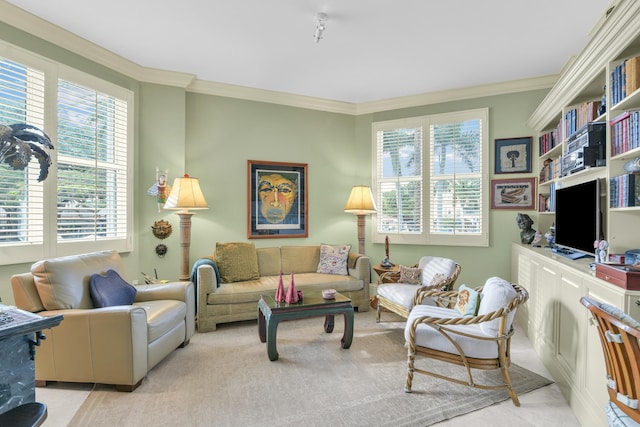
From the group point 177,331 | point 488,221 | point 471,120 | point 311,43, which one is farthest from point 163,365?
point 471,120

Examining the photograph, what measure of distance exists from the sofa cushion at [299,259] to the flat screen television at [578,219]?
287 cm

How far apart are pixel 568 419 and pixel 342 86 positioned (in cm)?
410

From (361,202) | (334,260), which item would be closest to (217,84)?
(361,202)

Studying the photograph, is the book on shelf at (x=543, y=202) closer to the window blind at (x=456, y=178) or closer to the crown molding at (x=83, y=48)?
the window blind at (x=456, y=178)

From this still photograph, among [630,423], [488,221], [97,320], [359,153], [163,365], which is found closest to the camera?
[630,423]

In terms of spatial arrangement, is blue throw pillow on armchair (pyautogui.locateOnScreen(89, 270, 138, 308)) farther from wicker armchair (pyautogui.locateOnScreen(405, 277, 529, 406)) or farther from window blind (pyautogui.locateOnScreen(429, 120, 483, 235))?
window blind (pyautogui.locateOnScreen(429, 120, 483, 235))

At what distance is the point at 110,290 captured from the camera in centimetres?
272

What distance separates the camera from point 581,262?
8.08 ft

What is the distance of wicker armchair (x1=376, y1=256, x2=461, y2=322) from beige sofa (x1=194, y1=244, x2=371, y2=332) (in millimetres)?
410

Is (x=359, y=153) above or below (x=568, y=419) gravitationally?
above

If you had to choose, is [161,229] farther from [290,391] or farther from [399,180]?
[399,180]

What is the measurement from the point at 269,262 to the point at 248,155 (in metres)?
1.56

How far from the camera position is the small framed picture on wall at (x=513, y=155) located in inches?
166

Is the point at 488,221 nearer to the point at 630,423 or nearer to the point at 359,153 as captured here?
the point at 359,153
